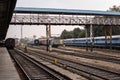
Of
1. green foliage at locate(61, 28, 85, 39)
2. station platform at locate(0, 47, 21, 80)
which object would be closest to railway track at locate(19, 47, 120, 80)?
station platform at locate(0, 47, 21, 80)

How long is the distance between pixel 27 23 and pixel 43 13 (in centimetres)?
416

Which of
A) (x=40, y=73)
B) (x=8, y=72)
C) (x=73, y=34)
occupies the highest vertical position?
(x=73, y=34)

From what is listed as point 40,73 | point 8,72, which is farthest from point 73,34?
point 8,72

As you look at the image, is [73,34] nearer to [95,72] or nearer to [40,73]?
[40,73]

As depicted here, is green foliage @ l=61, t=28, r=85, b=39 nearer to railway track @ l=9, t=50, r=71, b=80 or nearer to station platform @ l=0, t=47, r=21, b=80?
railway track @ l=9, t=50, r=71, b=80

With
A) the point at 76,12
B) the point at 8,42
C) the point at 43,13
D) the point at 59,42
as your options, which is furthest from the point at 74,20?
the point at 59,42

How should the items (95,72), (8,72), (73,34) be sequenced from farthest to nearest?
1. (73,34)
2. (95,72)
3. (8,72)

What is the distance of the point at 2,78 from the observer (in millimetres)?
17078

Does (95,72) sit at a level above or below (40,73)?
above

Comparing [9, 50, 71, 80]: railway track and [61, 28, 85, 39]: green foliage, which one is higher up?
[61, 28, 85, 39]: green foliage

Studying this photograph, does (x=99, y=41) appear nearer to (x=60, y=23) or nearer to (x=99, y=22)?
(x=99, y=22)

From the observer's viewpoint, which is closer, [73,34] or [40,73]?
[40,73]

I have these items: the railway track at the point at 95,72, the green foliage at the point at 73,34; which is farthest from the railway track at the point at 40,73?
the green foliage at the point at 73,34

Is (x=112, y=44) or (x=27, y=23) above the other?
(x=27, y=23)
